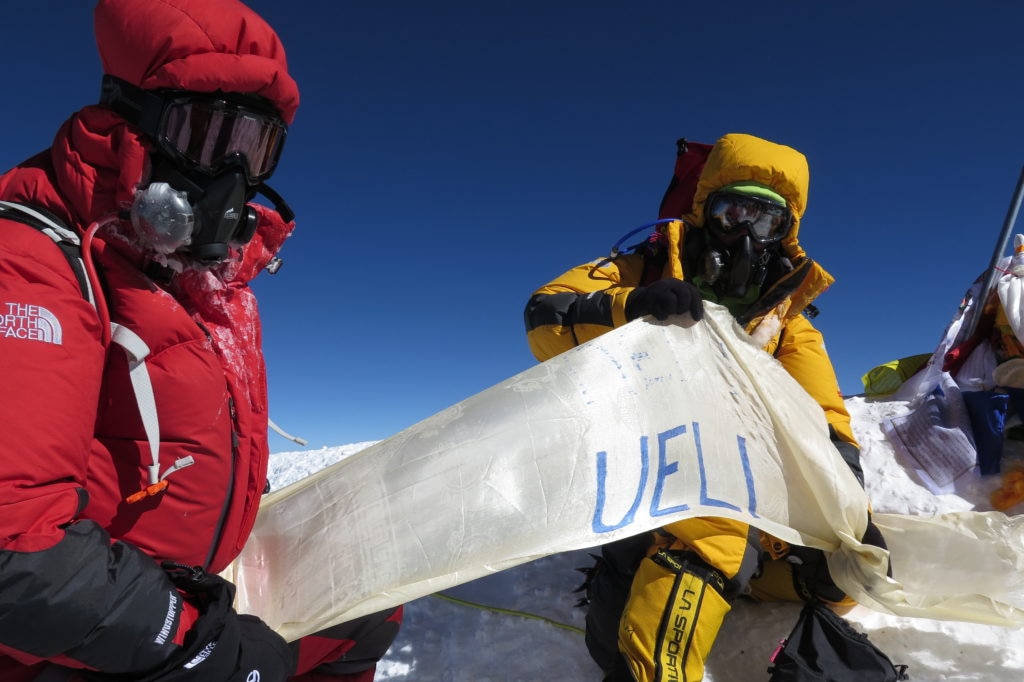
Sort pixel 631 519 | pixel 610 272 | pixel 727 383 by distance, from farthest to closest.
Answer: pixel 610 272, pixel 727 383, pixel 631 519

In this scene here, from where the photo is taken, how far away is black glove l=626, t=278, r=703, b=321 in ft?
6.79

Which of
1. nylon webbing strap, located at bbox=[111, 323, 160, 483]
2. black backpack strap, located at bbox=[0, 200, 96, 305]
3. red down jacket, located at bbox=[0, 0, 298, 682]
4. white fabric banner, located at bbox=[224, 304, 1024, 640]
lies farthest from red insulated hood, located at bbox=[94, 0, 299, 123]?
white fabric banner, located at bbox=[224, 304, 1024, 640]

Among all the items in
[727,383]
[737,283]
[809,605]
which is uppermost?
[737,283]

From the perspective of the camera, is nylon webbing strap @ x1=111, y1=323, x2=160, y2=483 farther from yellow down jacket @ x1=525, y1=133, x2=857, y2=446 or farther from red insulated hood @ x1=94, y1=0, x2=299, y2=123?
yellow down jacket @ x1=525, y1=133, x2=857, y2=446

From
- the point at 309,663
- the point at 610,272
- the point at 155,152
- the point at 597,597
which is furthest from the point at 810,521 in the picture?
the point at 155,152

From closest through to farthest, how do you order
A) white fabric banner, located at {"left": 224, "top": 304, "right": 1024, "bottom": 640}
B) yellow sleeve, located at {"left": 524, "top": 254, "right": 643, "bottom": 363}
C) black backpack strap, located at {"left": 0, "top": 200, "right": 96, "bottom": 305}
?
black backpack strap, located at {"left": 0, "top": 200, "right": 96, "bottom": 305} → white fabric banner, located at {"left": 224, "top": 304, "right": 1024, "bottom": 640} → yellow sleeve, located at {"left": 524, "top": 254, "right": 643, "bottom": 363}

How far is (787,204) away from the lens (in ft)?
8.85

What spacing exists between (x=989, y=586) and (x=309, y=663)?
2.31 metres

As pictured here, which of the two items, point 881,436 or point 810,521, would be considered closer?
point 810,521

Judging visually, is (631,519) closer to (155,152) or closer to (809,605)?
(809,605)

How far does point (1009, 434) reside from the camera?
345cm

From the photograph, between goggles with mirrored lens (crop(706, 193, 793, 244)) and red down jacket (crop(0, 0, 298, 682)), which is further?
goggles with mirrored lens (crop(706, 193, 793, 244))

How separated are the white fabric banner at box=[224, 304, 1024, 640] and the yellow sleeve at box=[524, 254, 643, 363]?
0.25m

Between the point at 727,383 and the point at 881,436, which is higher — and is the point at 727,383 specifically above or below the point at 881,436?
above
